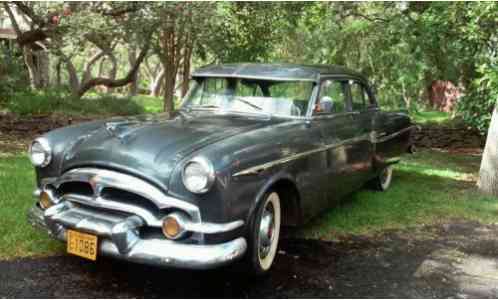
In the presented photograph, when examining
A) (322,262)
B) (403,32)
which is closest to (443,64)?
(403,32)

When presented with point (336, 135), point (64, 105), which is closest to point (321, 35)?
point (64, 105)

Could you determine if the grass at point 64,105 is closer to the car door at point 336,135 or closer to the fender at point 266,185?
the car door at point 336,135

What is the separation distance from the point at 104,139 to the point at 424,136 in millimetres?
9631

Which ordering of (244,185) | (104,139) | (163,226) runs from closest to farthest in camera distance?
(163,226) → (244,185) → (104,139)

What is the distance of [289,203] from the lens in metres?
4.05

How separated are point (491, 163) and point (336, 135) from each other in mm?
Answer: 3163

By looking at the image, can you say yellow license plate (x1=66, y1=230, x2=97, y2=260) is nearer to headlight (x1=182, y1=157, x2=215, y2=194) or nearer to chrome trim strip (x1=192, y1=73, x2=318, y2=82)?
headlight (x1=182, y1=157, x2=215, y2=194)

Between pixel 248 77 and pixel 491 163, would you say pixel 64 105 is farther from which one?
pixel 491 163

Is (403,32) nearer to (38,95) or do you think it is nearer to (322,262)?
(322,262)

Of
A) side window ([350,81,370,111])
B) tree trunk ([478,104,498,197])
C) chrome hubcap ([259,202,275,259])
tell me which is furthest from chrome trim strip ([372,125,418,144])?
chrome hubcap ([259,202,275,259])

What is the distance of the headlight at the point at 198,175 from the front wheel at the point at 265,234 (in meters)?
0.51

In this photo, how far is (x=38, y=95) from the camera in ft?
39.3

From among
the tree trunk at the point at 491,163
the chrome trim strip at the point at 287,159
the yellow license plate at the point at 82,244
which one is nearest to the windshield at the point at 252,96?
the chrome trim strip at the point at 287,159

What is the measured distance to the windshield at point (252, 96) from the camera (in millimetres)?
4531
